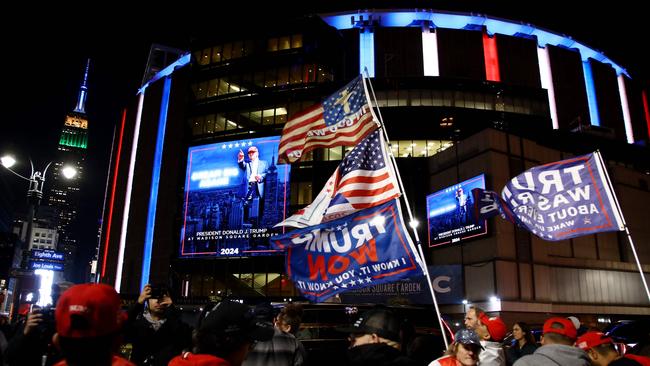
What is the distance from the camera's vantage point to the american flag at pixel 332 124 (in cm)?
888

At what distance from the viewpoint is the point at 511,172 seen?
29.2 meters

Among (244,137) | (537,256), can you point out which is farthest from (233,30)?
(537,256)

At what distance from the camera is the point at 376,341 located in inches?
130

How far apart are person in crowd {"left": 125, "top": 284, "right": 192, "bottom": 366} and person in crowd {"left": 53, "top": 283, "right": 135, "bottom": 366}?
2.88 m

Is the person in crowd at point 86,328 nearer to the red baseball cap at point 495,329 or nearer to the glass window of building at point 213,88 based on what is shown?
the red baseball cap at point 495,329

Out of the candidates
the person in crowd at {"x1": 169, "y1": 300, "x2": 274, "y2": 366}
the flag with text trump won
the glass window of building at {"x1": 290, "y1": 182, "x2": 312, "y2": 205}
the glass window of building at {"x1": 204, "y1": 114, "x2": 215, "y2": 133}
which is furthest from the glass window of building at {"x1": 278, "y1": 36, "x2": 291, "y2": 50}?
the person in crowd at {"x1": 169, "y1": 300, "x2": 274, "y2": 366}

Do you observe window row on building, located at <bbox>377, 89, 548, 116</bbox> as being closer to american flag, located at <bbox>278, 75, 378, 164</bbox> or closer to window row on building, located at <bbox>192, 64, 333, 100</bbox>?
window row on building, located at <bbox>192, 64, 333, 100</bbox>

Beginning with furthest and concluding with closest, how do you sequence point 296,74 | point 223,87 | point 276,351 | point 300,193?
point 223,87 < point 296,74 < point 300,193 < point 276,351

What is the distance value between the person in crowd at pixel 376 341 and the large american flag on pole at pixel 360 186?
3.93 metres

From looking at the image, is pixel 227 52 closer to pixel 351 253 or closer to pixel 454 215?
pixel 454 215

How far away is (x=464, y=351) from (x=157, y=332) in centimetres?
Result: 323

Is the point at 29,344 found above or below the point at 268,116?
below

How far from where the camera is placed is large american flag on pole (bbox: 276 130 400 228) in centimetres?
745

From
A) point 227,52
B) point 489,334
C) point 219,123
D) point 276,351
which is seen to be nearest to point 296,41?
point 227,52
